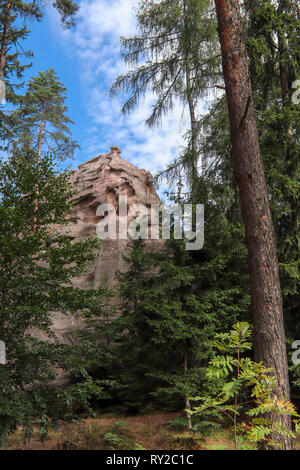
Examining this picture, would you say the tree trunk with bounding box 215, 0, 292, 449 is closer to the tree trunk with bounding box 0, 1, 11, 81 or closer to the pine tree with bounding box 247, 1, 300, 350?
the pine tree with bounding box 247, 1, 300, 350

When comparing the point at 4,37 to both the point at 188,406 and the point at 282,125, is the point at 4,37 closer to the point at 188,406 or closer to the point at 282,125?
the point at 282,125

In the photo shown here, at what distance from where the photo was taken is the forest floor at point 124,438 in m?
5.30

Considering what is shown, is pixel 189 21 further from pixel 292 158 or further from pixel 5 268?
pixel 5 268

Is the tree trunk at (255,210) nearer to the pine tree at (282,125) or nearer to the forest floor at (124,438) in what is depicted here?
the forest floor at (124,438)

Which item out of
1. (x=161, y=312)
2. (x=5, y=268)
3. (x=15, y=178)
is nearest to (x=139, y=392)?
(x=161, y=312)

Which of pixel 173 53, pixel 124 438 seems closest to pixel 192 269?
pixel 124 438

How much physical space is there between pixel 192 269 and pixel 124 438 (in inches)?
128

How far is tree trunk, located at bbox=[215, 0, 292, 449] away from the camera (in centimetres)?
473

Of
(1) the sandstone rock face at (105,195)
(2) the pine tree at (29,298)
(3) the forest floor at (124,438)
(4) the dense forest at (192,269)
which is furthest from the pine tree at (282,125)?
(1) the sandstone rock face at (105,195)

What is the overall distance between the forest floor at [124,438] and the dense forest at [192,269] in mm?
66

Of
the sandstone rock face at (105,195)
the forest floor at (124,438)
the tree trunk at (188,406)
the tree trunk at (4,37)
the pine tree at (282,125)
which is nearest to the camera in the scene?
the forest floor at (124,438)

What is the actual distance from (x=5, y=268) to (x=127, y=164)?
50.0 feet

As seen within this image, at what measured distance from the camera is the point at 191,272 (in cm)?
720
